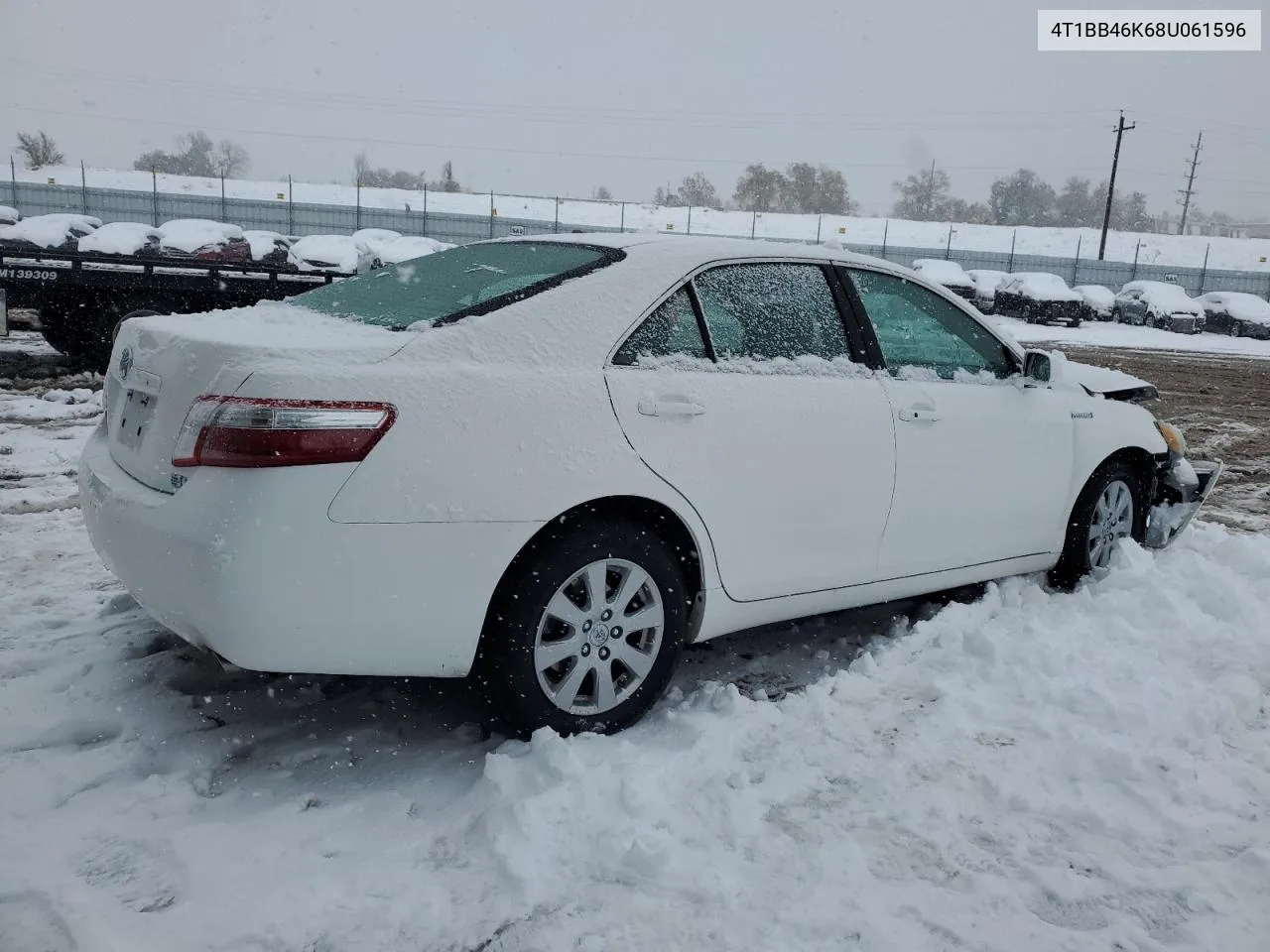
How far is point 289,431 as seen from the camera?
259cm

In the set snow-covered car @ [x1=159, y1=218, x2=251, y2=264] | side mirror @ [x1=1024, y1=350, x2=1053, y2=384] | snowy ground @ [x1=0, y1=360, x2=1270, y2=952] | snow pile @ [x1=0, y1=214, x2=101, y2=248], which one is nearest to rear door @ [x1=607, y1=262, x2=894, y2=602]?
snowy ground @ [x1=0, y1=360, x2=1270, y2=952]

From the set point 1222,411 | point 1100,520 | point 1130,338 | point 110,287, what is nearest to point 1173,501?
point 1100,520

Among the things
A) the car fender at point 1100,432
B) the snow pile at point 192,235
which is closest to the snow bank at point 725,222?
the snow pile at point 192,235

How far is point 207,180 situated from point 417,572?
5360cm

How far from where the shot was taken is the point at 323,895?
7.80 ft

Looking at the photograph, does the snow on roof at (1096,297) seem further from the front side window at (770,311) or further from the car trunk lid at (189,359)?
the car trunk lid at (189,359)

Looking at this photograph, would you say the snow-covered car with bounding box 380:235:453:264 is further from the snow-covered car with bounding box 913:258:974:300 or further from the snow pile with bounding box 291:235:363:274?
the snow-covered car with bounding box 913:258:974:300

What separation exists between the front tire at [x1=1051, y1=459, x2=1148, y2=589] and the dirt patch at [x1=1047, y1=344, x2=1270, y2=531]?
1.93 m

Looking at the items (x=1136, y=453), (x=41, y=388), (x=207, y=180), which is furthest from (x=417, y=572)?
(x=207, y=180)

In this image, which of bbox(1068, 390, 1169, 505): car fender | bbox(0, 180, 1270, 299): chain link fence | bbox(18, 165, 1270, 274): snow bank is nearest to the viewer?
bbox(1068, 390, 1169, 505): car fender

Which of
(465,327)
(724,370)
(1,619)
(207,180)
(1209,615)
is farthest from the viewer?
(207,180)

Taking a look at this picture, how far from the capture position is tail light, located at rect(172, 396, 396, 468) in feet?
8.48

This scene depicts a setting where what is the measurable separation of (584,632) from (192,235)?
858 inches

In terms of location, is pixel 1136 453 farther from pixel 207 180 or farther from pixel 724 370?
pixel 207 180
